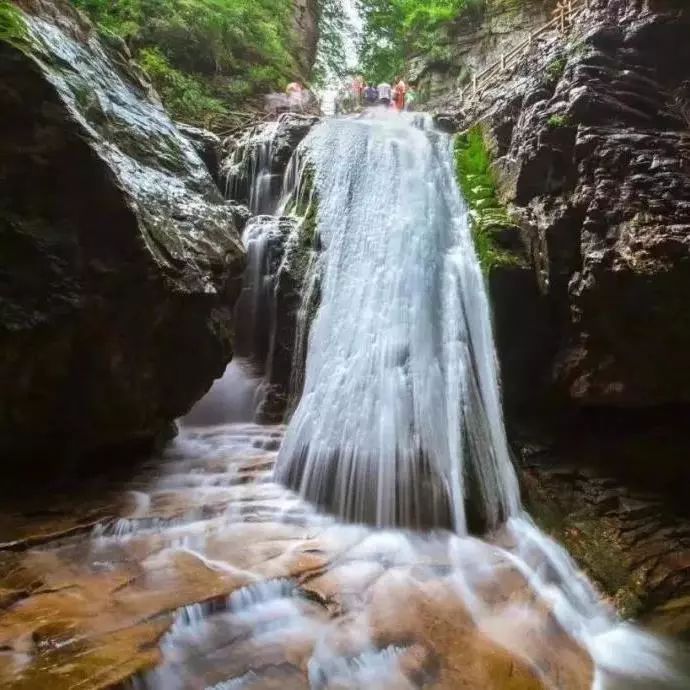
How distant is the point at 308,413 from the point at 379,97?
16.1m

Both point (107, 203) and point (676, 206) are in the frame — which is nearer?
point (107, 203)

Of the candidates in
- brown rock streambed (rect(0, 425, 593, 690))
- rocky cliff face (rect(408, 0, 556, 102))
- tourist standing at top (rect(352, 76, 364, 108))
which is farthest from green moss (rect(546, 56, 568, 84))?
tourist standing at top (rect(352, 76, 364, 108))

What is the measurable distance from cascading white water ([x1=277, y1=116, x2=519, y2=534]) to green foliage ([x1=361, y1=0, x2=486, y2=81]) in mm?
12137

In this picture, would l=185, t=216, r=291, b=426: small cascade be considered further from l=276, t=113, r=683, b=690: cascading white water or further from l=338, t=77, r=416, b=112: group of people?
l=338, t=77, r=416, b=112: group of people

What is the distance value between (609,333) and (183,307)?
5465 millimetres

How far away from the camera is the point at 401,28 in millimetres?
22062

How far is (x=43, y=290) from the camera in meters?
5.08

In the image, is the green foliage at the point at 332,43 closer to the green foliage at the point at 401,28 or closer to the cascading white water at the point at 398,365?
the green foliage at the point at 401,28

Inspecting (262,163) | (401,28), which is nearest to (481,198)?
(262,163)

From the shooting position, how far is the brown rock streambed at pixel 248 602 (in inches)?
115

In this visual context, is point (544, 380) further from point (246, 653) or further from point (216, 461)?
point (246, 653)

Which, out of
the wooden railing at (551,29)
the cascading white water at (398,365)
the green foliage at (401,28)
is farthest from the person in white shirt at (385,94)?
the cascading white water at (398,365)

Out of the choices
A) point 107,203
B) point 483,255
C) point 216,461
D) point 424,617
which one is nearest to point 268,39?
point 483,255

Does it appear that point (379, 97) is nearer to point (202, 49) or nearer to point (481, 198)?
point (202, 49)
